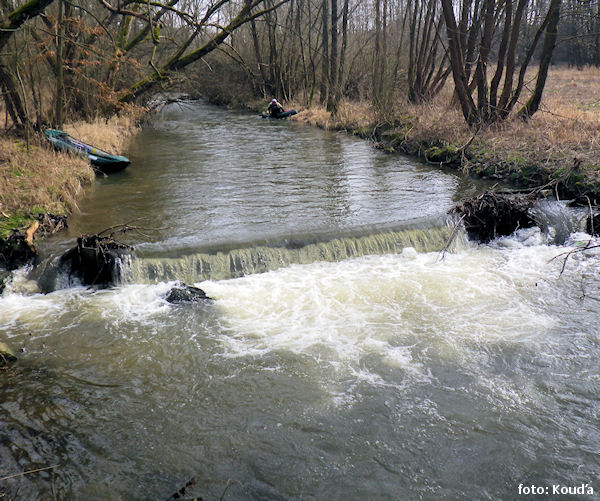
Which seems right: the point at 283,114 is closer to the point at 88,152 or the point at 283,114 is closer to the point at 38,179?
the point at 88,152

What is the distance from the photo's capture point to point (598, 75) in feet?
105

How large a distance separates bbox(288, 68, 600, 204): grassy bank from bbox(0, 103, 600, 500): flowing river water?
171 centimetres

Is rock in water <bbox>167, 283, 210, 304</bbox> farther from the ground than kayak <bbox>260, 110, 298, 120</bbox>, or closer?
closer

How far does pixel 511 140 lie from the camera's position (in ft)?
48.2

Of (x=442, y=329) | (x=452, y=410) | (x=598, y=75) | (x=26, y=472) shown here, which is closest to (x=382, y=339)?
(x=442, y=329)

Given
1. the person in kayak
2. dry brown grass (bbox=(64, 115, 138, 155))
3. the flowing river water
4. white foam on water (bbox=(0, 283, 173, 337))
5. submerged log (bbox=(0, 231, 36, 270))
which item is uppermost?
the person in kayak

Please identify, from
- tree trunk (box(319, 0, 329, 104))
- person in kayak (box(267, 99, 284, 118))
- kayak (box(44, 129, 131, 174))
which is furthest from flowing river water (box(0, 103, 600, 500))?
tree trunk (box(319, 0, 329, 104))

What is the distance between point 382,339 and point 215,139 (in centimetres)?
1529

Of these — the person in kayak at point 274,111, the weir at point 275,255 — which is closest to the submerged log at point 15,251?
the weir at point 275,255

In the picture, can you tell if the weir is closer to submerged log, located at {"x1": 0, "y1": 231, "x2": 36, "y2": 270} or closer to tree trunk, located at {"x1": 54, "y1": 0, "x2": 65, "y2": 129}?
submerged log, located at {"x1": 0, "y1": 231, "x2": 36, "y2": 270}

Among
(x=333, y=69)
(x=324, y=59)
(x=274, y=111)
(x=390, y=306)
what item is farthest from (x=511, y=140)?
(x=324, y=59)

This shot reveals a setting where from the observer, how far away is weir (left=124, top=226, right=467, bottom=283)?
338 inches

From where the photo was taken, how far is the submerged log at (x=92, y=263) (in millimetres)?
8383

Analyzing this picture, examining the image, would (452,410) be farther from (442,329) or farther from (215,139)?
(215,139)
